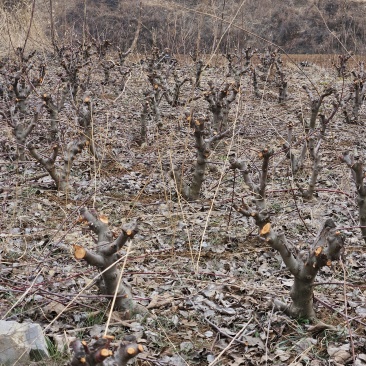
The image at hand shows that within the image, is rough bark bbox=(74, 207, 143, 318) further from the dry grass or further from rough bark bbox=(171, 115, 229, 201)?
the dry grass

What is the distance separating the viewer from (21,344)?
87.8 inches

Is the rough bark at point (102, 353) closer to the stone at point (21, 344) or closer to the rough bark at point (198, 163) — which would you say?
the stone at point (21, 344)

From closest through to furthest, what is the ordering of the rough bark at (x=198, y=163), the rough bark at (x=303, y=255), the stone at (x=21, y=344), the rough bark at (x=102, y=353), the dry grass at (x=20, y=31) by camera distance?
the rough bark at (x=102, y=353) → the stone at (x=21, y=344) → the rough bark at (x=303, y=255) → the rough bark at (x=198, y=163) → the dry grass at (x=20, y=31)

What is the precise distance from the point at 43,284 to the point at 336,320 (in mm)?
1684

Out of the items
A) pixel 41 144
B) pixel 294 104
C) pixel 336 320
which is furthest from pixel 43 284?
pixel 294 104

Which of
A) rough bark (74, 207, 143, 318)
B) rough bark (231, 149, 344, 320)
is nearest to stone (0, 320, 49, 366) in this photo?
rough bark (74, 207, 143, 318)

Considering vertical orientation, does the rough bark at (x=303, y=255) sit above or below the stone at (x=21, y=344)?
above

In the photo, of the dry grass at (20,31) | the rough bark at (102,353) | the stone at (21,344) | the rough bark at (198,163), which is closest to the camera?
the rough bark at (102,353)

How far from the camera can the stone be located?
221cm

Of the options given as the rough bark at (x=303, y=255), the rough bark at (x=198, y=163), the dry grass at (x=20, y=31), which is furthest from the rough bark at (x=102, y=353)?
the dry grass at (x=20, y=31)

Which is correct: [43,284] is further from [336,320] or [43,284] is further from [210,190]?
[210,190]

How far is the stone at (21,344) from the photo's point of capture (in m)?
2.21

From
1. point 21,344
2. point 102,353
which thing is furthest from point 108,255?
point 102,353

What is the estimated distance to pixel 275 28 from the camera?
2009cm
